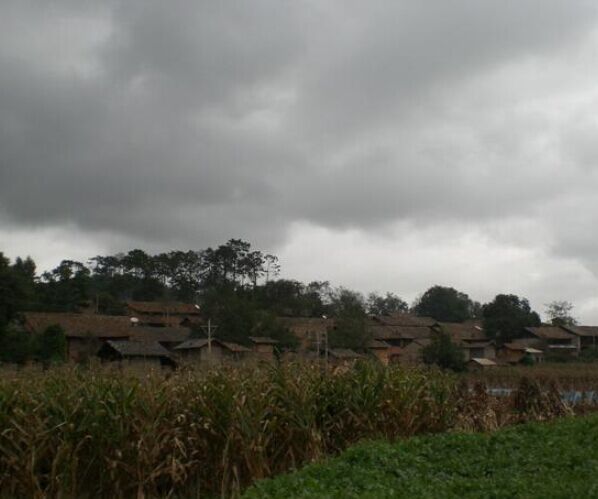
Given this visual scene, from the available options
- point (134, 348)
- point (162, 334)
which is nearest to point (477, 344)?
point (162, 334)

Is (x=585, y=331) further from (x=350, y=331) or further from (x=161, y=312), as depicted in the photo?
(x=161, y=312)

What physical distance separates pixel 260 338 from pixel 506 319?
3722cm

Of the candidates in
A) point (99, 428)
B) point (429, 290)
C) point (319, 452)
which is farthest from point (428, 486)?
point (429, 290)

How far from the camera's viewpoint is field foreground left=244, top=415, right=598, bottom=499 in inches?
306

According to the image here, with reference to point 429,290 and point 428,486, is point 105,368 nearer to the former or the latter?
point 428,486

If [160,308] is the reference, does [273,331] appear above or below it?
below

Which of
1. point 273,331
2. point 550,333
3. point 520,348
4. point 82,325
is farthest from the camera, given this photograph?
point 550,333

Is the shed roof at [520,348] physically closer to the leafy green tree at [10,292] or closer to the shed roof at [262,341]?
the shed roof at [262,341]

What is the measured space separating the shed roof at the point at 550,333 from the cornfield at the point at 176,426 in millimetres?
70996

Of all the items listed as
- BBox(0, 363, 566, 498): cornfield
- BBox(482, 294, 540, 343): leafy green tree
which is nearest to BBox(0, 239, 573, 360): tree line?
BBox(482, 294, 540, 343): leafy green tree

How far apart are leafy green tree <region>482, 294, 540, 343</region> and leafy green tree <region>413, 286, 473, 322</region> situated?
1236 inches

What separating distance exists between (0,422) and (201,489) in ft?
9.81

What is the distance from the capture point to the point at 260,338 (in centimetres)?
5469

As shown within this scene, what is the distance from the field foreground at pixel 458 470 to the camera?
777 cm
